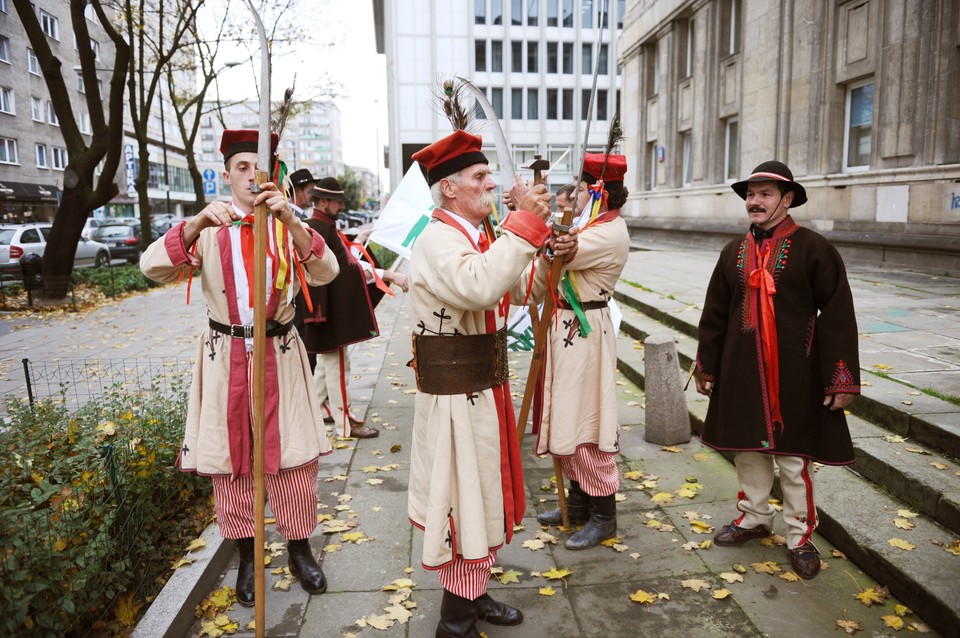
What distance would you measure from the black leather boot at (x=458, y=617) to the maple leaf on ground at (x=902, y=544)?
222cm

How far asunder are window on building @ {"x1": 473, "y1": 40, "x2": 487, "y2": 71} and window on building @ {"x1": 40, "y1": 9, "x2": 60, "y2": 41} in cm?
2698

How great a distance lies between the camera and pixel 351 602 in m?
3.46

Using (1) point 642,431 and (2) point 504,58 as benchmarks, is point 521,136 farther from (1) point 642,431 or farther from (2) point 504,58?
(1) point 642,431

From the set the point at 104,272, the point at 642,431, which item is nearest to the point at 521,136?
the point at 104,272

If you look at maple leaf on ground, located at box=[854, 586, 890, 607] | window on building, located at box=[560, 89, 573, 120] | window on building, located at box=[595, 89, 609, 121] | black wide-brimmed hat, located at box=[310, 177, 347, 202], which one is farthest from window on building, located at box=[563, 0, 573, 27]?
maple leaf on ground, located at box=[854, 586, 890, 607]

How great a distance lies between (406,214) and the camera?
19.5 ft

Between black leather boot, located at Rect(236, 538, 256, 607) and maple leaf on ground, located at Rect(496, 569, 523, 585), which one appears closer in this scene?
black leather boot, located at Rect(236, 538, 256, 607)

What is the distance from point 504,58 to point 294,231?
52157 millimetres

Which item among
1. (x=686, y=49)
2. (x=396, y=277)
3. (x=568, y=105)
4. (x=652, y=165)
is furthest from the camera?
(x=568, y=105)

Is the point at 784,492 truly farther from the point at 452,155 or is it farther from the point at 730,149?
the point at 730,149

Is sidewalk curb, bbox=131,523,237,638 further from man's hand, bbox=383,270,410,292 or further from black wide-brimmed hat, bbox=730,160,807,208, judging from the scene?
black wide-brimmed hat, bbox=730,160,807,208

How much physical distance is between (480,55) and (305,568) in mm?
52551

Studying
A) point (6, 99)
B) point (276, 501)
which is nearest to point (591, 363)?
point (276, 501)

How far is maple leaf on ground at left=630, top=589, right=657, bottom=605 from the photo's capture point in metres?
3.42
